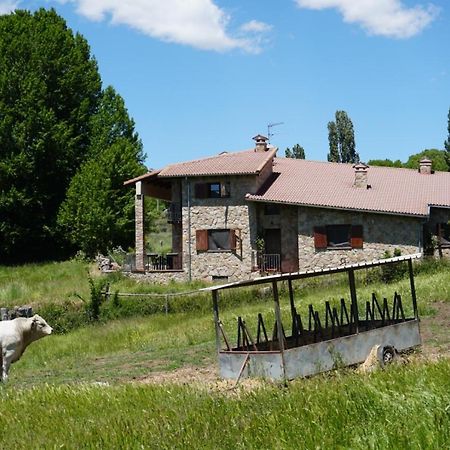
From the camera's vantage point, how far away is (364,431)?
600 centimetres

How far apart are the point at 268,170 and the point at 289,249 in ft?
16.8

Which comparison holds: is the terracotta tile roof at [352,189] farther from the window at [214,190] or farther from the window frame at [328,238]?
the window at [214,190]

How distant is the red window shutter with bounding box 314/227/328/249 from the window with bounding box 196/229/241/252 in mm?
4239

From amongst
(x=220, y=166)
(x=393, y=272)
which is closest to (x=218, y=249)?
(x=220, y=166)

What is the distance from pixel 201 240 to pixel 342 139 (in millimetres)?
41624

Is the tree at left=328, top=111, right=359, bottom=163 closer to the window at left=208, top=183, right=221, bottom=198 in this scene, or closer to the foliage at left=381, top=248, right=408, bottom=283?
the window at left=208, top=183, right=221, bottom=198

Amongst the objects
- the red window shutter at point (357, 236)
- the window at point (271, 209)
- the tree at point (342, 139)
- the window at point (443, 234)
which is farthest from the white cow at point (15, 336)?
the tree at point (342, 139)

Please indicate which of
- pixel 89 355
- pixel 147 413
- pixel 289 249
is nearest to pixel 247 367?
pixel 147 413

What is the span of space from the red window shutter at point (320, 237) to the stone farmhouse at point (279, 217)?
5 centimetres

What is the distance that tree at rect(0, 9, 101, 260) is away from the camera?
159 feet

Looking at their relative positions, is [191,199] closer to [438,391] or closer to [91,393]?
[91,393]

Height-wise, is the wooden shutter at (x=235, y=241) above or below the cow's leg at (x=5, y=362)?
above

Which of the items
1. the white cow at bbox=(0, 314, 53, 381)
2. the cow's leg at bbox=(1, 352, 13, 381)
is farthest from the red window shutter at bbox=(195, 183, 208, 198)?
the cow's leg at bbox=(1, 352, 13, 381)

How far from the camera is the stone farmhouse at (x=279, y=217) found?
37156 mm
